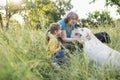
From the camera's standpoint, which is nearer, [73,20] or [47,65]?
[47,65]

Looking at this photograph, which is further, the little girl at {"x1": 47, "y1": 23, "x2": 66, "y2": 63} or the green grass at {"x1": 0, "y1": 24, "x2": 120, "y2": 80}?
the little girl at {"x1": 47, "y1": 23, "x2": 66, "y2": 63}

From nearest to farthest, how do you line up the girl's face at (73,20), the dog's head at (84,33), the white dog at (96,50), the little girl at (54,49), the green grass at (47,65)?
the green grass at (47,65)
the little girl at (54,49)
the white dog at (96,50)
the dog's head at (84,33)
the girl's face at (73,20)

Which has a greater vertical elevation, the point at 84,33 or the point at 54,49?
the point at 84,33

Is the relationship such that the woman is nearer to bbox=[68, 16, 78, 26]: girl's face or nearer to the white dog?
bbox=[68, 16, 78, 26]: girl's face

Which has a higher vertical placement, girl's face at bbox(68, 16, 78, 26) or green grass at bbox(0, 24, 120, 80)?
girl's face at bbox(68, 16, 78, 26)

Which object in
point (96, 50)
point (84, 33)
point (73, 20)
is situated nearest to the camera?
point (96, 50)

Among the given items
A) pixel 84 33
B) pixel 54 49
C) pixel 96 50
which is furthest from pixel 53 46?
pixel 84 33

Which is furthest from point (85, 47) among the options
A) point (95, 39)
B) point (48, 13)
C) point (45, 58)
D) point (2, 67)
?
point (48, 13)

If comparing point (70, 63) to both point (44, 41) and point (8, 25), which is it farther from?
point (8, 25)

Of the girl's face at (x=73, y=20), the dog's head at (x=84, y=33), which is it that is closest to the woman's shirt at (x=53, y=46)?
the dog's head at (x=84, y=33)

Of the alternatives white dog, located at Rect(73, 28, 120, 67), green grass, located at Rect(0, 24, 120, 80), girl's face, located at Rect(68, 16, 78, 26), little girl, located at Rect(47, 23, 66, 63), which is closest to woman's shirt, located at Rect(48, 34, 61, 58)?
little girl, located at Rect(47, 23, 66, 63)

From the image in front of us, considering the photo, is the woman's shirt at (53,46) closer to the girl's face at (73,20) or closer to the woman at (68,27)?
the woman at (68,27)

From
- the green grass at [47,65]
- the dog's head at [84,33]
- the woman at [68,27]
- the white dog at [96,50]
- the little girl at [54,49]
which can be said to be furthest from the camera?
the woman at [68,27]

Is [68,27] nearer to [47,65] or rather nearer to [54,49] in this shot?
[54,49]
